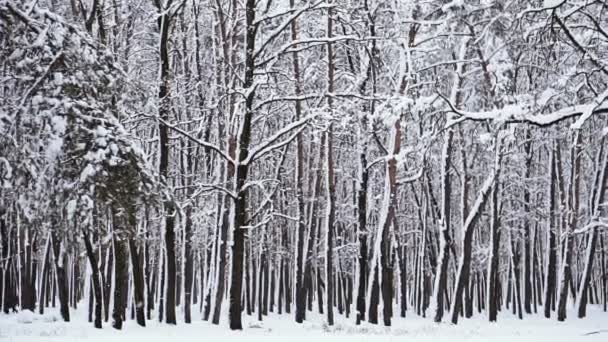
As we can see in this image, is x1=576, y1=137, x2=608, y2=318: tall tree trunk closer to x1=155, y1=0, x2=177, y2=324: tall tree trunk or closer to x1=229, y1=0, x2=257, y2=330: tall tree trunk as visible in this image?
x1=229, y1=0, x2=257, y2=330: tall tree trunk

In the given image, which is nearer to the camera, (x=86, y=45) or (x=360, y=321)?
(x=86, y=45)

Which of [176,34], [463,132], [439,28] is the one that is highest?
[176,34]

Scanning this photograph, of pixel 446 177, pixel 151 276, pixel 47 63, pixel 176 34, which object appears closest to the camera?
pixel 47 63

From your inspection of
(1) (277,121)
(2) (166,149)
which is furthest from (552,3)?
(1) (277,121)

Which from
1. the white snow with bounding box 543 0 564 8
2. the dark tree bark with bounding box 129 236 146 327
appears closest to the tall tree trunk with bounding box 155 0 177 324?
the dark tree bark with bounding box 129 236 146 327

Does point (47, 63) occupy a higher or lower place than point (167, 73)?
lower

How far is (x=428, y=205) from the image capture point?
111 ft

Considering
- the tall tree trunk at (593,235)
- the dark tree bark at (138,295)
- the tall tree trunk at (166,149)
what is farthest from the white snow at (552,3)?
the tall tree trunk at (593,235)

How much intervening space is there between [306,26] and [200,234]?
11.5 metres

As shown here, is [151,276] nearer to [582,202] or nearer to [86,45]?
[86,45]

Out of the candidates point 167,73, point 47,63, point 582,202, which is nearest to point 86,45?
point 47,63

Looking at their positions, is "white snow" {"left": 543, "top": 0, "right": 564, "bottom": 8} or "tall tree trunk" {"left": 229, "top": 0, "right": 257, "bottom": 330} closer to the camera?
"white snow" {"left": 543, "top": 0, "right": 564, "bottom": 8}

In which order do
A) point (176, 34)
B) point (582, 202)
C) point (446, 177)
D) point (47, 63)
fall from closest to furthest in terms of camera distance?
point (47, 63), point (446, 177), point (176, 34), point (582, 202)

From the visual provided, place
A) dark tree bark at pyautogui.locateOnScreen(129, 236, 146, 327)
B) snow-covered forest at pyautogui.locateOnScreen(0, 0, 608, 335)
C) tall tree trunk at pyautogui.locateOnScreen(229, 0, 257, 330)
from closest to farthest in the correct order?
snow-covered forest at pyautogui.locateOnScreen(0, 0, 608, 335) < tall tree trunk at pyautogui.locateOnScreen(229, 0, 257, 330) < dark tree bark at pyautogui.locateOnScreen(129, 236, 146, 327)
